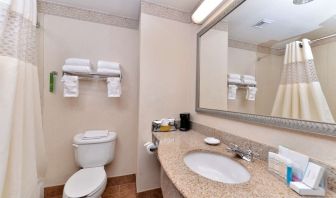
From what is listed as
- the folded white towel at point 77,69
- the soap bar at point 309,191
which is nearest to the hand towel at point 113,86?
the folded white towel at point 77,69

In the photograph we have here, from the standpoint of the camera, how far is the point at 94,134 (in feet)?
4.97

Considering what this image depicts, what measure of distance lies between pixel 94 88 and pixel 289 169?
6.00ft

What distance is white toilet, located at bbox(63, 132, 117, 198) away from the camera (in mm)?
1142

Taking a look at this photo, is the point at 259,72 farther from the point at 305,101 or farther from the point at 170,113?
the point at 170,113

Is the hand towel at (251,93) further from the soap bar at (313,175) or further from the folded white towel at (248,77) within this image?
the soap bar at (313,175)

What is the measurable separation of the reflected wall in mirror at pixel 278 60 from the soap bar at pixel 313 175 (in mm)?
200

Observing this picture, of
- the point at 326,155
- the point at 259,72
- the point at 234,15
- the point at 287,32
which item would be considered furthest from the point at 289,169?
the point at 234,15

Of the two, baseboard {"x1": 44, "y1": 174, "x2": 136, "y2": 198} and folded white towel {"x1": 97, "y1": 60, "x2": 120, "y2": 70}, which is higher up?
folded white towel {"x1": 97, "y1": 60, "x2": 120, "y2": 70}

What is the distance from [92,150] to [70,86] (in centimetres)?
72

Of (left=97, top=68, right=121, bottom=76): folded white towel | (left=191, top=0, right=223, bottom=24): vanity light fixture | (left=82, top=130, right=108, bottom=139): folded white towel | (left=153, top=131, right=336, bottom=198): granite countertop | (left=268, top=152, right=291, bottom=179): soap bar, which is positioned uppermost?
(left=191, top=0, right=223, bottom=24): vanity light fixture

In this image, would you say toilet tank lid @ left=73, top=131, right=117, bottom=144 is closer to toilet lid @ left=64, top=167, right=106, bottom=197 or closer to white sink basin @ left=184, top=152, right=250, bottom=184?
toilet lid @ left=64, top=167, right=106, bottom=197

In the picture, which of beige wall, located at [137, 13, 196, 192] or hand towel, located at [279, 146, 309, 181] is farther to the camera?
beige wall, located at [137, 13, 196, 192]

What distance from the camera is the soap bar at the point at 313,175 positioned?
19.5 inches

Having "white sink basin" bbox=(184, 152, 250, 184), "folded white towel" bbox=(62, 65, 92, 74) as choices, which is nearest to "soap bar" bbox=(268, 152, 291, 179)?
"white sink basin" bbox=(184, 152, 250, 184)
